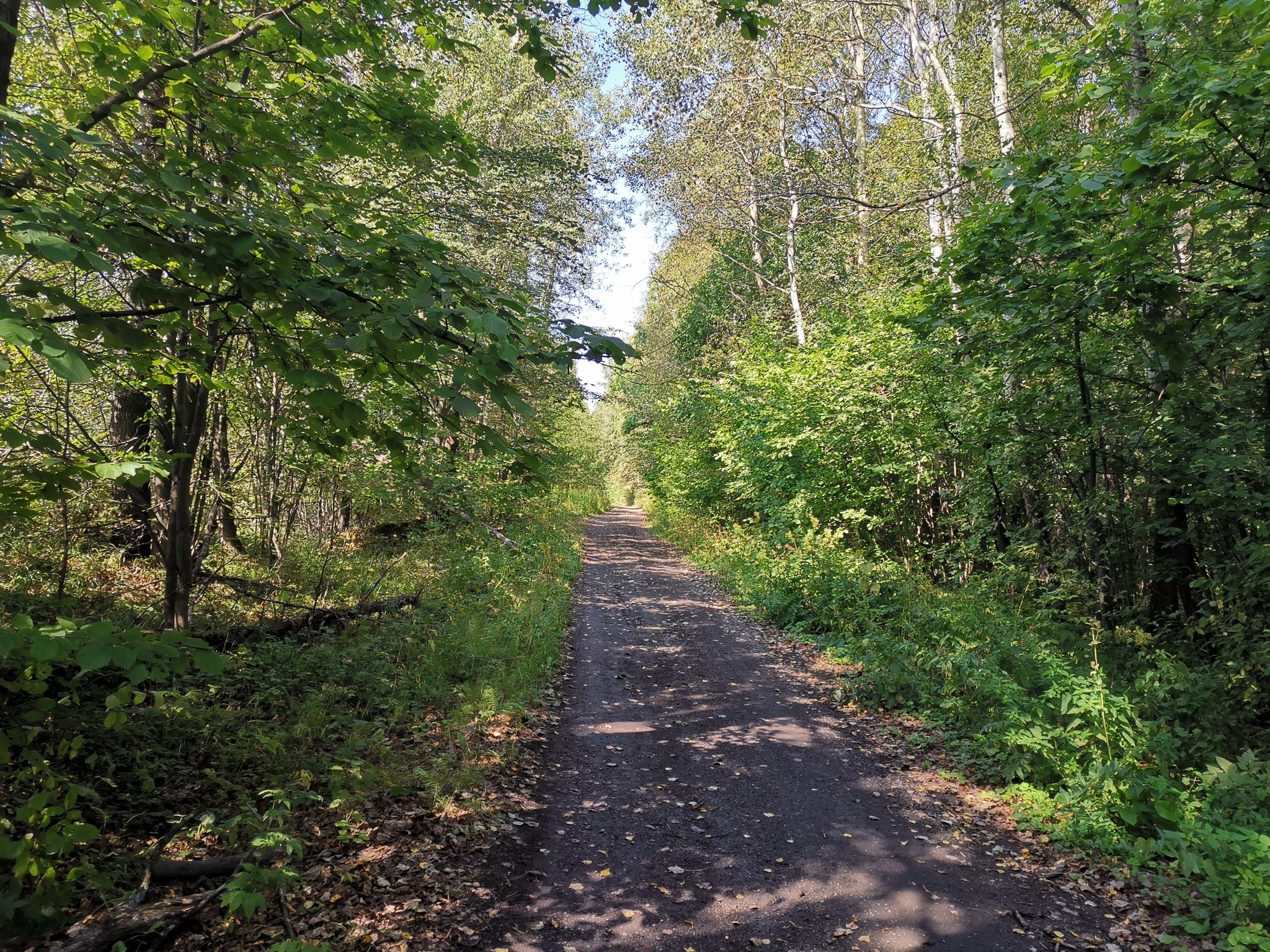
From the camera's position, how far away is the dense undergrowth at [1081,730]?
12.7ft

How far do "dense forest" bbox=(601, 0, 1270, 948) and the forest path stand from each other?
0.90 m

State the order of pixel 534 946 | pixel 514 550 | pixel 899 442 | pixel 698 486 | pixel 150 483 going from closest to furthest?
pixel 534 946 → pixel 150 483 → pixel 899 442 → pixel 514 550 → pixel 698 486

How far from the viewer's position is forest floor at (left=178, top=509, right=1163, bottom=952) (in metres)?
3.73

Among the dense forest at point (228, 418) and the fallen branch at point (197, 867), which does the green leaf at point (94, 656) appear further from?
the fallen branch at point (197, 867)

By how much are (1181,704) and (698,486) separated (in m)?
17.0

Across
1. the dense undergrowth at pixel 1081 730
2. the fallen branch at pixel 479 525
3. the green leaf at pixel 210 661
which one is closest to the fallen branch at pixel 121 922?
the green leaf at pixel 210 661

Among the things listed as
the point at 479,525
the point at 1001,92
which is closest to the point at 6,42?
the point at 479,525

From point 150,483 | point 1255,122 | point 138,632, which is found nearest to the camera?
point 138,632

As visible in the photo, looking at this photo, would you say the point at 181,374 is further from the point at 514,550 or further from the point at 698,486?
the point at 698,486

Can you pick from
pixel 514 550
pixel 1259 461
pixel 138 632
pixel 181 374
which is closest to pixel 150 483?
pixel 181 374

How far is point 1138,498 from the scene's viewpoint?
693 cm

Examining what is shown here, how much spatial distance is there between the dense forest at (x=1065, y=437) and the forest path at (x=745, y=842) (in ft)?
2.94

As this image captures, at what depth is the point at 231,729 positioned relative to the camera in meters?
5.22

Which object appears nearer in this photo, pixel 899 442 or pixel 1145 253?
pixel 1145 253
